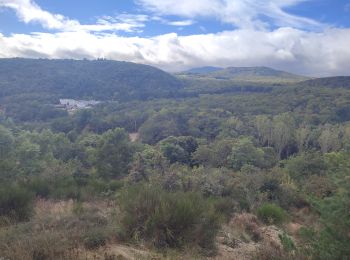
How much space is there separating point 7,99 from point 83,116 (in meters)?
42.3

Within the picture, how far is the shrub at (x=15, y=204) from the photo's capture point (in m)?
8.88

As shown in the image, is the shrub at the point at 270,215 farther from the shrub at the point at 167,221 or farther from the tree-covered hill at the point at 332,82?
the tree-covered hill at the point at 332,82

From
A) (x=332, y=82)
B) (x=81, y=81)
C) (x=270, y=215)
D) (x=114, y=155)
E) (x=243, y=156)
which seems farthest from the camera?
(x=81, y=81)

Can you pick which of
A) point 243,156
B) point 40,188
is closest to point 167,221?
point 40,188

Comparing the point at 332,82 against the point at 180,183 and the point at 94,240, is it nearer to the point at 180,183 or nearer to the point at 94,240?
the point at 180,183

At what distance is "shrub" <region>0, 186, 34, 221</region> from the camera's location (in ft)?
29.1

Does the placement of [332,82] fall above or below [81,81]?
above

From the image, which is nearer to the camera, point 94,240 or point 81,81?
point 94,240

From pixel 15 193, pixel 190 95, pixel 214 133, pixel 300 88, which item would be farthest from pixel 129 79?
pixel 15 193

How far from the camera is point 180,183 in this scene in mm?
18906

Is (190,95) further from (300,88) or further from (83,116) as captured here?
(83,116)

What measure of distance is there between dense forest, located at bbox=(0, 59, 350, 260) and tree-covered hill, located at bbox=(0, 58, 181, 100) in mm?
16134

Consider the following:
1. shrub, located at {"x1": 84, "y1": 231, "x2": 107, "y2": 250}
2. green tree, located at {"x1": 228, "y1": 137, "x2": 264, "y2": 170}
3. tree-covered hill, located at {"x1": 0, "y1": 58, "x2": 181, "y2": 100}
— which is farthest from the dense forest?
tree-covered hill, located at {"x1": 0, "y1": 58, "x2": 181, "y2": 100}

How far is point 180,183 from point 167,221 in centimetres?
1218
